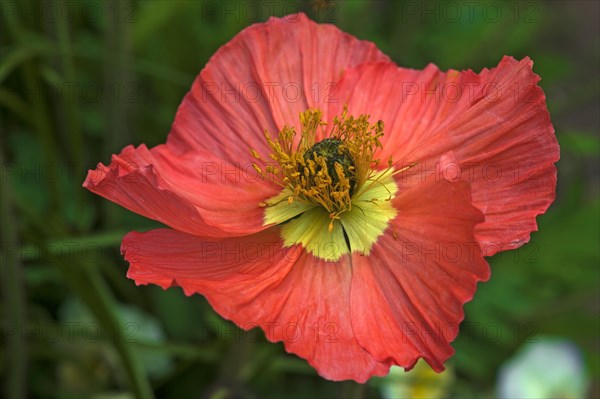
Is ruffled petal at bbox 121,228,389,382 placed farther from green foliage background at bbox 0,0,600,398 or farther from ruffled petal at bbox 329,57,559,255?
green foliage background at bbox 0,0,600,398

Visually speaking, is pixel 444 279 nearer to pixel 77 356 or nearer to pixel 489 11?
pixel 77 356

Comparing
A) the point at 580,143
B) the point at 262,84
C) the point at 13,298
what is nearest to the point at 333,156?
the point at 262,84

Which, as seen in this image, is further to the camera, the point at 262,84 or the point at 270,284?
the point at 262,84

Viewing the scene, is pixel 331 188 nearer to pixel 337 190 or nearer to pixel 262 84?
pixel 337 190

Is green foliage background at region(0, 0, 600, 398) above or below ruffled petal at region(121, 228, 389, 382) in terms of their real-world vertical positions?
below

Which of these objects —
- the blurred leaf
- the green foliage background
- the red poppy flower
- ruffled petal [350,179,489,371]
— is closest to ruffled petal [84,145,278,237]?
the red poppy flower

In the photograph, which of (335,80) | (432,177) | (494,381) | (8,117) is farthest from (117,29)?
(494,381)

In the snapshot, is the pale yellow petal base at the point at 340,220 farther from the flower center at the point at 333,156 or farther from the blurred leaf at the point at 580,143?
the blurred leaf at the point at 580,143

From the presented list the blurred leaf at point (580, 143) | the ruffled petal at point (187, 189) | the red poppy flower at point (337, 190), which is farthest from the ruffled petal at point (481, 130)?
the blurred leaf at point (580, 143)
